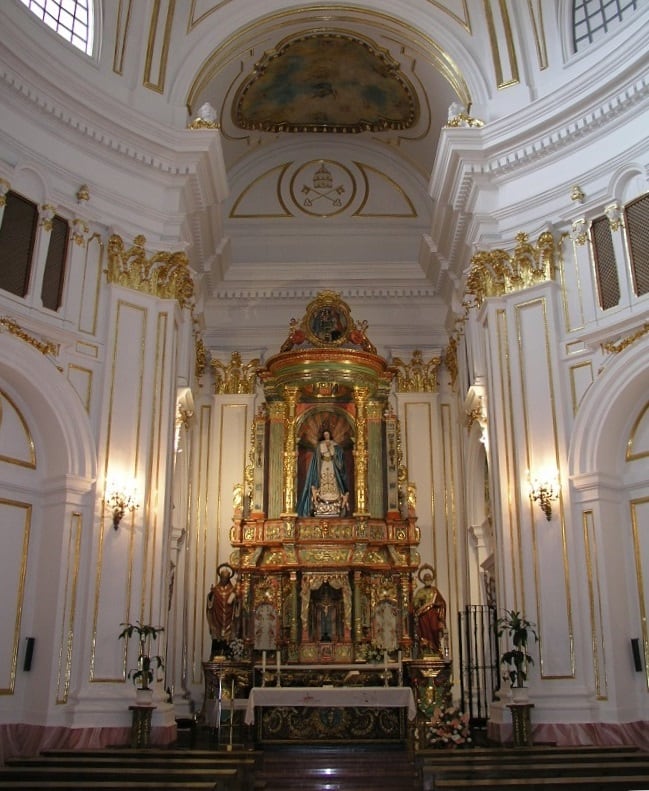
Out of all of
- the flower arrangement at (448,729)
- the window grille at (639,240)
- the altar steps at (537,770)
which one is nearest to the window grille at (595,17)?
the window grille at (639,240)

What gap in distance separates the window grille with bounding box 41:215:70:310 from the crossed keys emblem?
8.15 m

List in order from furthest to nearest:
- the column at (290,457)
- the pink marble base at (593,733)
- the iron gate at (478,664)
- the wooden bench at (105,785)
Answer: the column at (290,457) → the iron gate at (478,664) → the pink marble base at (593,733) → the wooden bench at (105,785)

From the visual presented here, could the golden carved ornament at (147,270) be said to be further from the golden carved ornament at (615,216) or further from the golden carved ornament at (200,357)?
the golden carved ornament at (615,216)

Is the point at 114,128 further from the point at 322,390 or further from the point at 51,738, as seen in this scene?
the point at 51,738

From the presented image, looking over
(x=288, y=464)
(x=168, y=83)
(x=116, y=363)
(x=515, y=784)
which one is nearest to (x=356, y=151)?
(x=168, y=83)

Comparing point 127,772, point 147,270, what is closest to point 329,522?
point 147,270

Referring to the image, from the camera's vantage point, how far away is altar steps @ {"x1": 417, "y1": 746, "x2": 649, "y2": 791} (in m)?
6.55

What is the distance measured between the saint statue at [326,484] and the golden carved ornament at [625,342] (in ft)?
19.8

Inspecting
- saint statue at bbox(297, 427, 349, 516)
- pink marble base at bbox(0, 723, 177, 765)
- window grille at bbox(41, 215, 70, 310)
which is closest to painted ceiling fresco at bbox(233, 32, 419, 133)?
window grille at bbox(41, 215, 70, 310)

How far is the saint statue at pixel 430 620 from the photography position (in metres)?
15.0

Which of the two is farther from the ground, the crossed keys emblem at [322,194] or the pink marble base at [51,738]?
the crossed keys emblem at [322,194]

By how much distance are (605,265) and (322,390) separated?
6214mm

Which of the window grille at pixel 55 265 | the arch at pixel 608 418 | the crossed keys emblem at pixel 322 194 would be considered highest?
the crossed keys emblem at pixel 322 194

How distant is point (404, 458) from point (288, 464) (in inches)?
103
